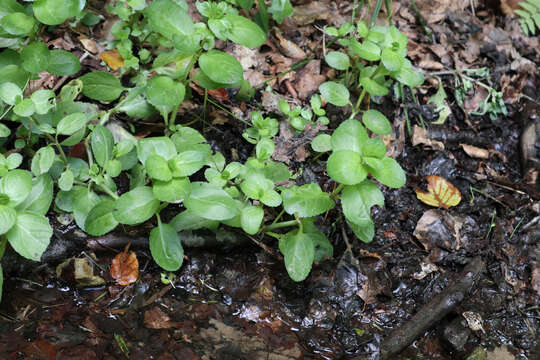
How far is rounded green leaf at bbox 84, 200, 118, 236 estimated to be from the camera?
2.41 metres

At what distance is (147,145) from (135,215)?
36cm

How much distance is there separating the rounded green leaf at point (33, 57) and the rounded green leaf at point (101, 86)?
0.35m

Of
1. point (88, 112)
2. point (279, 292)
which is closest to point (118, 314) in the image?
point (279, 292)

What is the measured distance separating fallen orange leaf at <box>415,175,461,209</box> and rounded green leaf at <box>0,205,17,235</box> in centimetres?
240

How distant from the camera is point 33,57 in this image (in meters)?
2.54

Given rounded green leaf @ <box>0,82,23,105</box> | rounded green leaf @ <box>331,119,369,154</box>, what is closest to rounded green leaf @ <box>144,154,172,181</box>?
rounded green leaf @ <box>0,82,23,105</box>

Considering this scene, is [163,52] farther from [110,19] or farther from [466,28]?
[466,28]

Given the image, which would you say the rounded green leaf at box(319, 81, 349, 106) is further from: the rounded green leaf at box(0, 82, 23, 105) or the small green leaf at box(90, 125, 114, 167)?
the rounded green leaf at box(0, 82, 23, 105)

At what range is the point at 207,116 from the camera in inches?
129

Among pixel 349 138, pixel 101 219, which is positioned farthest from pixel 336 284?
pixel 101 219

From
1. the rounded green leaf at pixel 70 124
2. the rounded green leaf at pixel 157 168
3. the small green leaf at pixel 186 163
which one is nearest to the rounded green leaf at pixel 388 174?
the small green leaf at pixel 186 163

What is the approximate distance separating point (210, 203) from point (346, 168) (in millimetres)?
681

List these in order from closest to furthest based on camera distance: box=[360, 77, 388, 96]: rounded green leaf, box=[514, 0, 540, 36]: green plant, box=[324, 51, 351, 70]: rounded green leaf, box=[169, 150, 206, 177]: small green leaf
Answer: box=[169, 150, 206, 177]: small green leaf < box=[360, 77, 388, 96]: rounded green leaf < box=[324, 51, 351, 70]: rounded green leaf < box=[514, 0, 540, 36]: green plant

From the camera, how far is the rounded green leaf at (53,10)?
2.43 meters
